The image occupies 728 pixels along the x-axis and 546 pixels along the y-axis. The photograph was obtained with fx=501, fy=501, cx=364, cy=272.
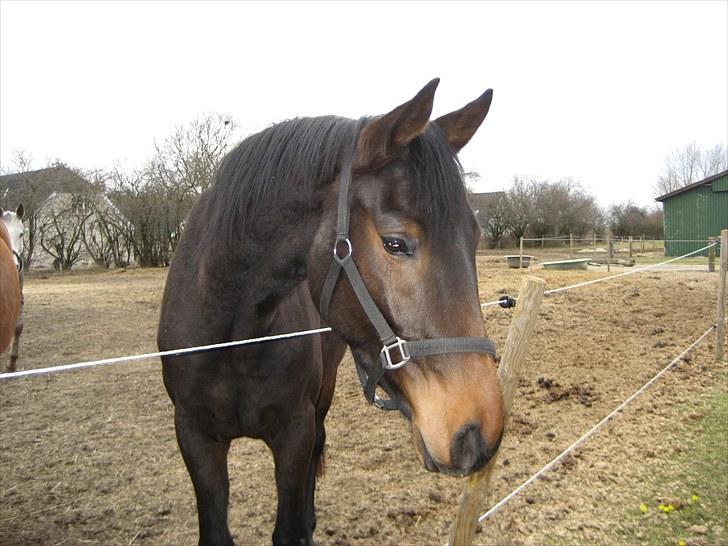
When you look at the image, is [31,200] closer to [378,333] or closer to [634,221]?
[378,333]

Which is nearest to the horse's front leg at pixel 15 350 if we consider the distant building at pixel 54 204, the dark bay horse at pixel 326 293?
the dark bay horse at pixel 326 293

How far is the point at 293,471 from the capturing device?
230 centimetres

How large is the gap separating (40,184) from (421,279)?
29.7m

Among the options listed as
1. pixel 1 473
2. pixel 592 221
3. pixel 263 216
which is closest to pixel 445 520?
pixel 263 216

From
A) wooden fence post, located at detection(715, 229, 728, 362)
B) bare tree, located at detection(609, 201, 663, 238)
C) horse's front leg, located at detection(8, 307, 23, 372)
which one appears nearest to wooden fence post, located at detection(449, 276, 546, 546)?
wooden fence post, located at detection(715, 229, 728, 362)

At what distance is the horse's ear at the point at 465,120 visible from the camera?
6.03ft

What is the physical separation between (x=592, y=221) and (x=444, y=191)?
48.3 meters

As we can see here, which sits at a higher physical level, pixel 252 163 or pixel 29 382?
pixel 252 163

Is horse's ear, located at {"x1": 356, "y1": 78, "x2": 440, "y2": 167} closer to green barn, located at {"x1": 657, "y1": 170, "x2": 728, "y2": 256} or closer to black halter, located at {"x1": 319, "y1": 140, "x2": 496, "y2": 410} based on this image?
black halter, located at {"x1": 319, "y1": 140, "x2": 496, "y2": 410}

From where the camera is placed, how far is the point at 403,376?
5.09ft

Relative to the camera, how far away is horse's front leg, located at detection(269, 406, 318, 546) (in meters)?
2.30

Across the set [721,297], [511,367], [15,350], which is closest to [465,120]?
[511,367]

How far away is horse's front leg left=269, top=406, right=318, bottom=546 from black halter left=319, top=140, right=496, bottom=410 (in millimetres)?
715

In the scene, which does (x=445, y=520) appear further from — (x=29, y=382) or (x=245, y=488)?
(x=29, y=382)
